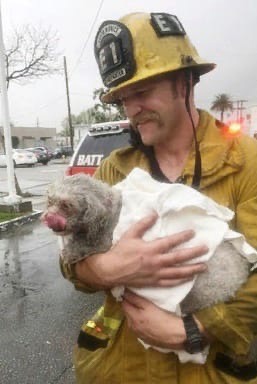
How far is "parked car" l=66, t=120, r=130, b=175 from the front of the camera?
6789 millimetres

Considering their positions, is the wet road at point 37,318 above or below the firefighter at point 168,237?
below

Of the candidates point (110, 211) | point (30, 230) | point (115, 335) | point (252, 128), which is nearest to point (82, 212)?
point (110, 211)

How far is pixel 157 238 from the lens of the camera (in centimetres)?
159

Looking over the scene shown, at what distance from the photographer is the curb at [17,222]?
1024 centimetres

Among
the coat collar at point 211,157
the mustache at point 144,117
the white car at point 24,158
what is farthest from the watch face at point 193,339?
the white car at point 24,158

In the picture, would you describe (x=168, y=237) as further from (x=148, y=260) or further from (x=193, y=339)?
(x=193, y=339)

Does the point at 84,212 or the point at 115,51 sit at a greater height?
the point at 115,51

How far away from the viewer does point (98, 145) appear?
23.0 feet

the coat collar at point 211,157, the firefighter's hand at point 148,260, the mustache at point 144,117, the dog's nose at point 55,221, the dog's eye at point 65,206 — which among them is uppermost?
the mustache at point 144,117

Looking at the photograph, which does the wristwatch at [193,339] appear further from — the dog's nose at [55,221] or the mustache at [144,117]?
the mustache at [144,117]

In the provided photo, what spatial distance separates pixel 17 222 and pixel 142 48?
969 cm

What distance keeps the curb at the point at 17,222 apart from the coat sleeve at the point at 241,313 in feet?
29.6

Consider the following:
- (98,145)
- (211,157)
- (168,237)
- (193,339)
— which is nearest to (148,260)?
(168,237)

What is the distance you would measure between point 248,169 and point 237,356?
675mm
